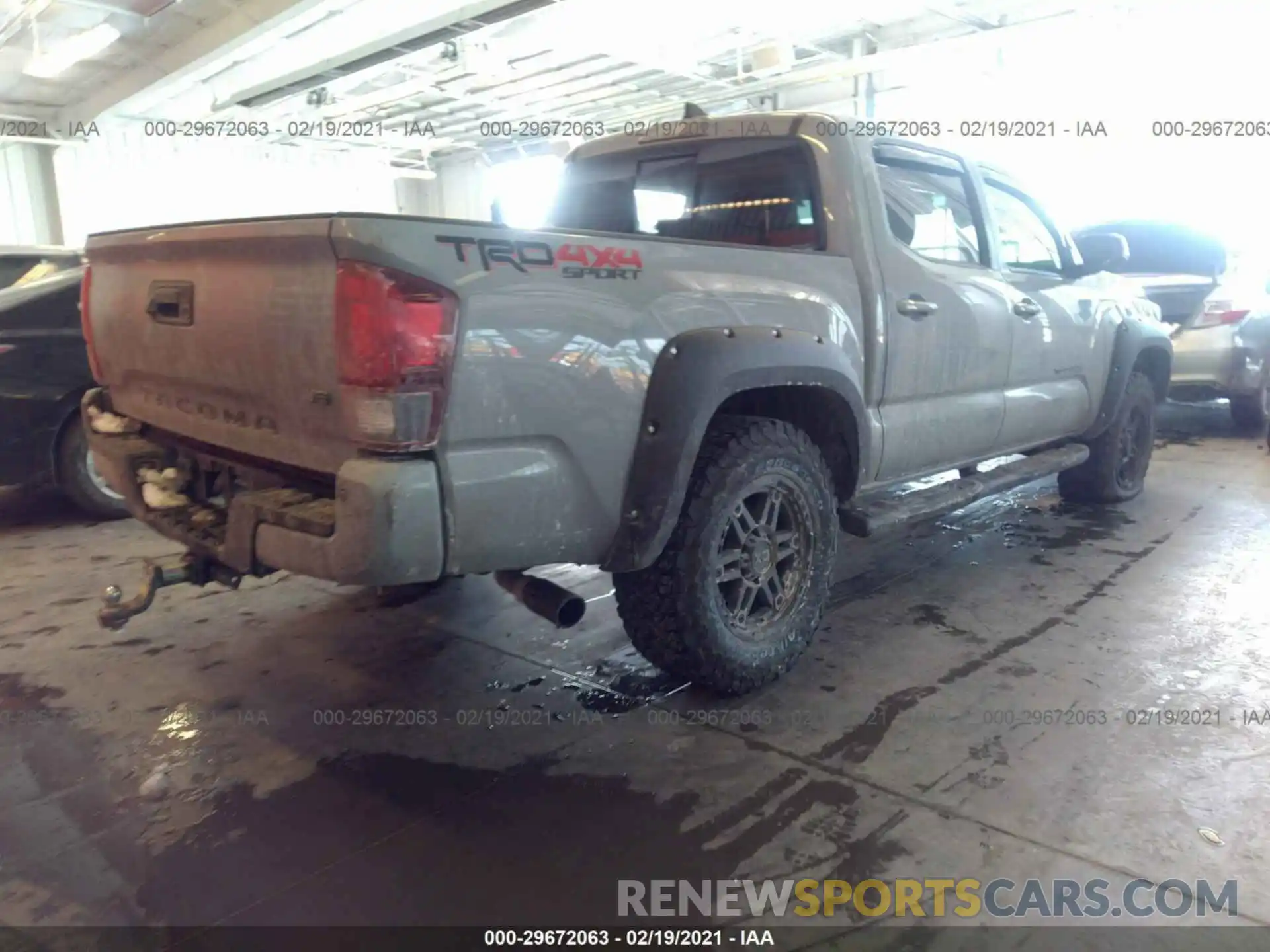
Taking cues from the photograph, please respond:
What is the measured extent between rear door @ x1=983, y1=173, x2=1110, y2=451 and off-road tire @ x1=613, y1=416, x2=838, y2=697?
5.30 ft

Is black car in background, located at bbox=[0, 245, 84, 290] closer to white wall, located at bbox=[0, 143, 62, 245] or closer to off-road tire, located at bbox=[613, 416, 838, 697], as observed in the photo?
off-road tire, located at bbox=[613, 416, 838, 697]

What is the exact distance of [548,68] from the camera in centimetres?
1210

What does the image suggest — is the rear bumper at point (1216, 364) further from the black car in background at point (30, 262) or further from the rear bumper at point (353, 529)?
the black car in background at point (30, 262)

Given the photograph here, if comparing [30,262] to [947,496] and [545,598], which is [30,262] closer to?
[545,598]

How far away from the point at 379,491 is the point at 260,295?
0.66 meters

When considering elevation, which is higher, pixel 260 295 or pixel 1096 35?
pixel 1096 35

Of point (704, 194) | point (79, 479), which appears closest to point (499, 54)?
point (79, 479)

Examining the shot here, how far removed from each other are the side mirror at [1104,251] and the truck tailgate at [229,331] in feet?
13.2

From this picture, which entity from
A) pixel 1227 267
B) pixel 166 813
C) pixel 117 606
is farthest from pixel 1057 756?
pixel 1227 267

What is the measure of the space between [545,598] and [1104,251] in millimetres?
3764

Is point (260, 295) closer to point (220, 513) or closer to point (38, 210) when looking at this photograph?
point (220, 513)

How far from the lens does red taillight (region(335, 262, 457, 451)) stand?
2.02 meters

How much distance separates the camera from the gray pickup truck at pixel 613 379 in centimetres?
211

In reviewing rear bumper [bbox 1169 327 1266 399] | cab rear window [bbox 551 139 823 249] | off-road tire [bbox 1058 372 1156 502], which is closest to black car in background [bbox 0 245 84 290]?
cab rear window [bbox 551 139 823 249]
